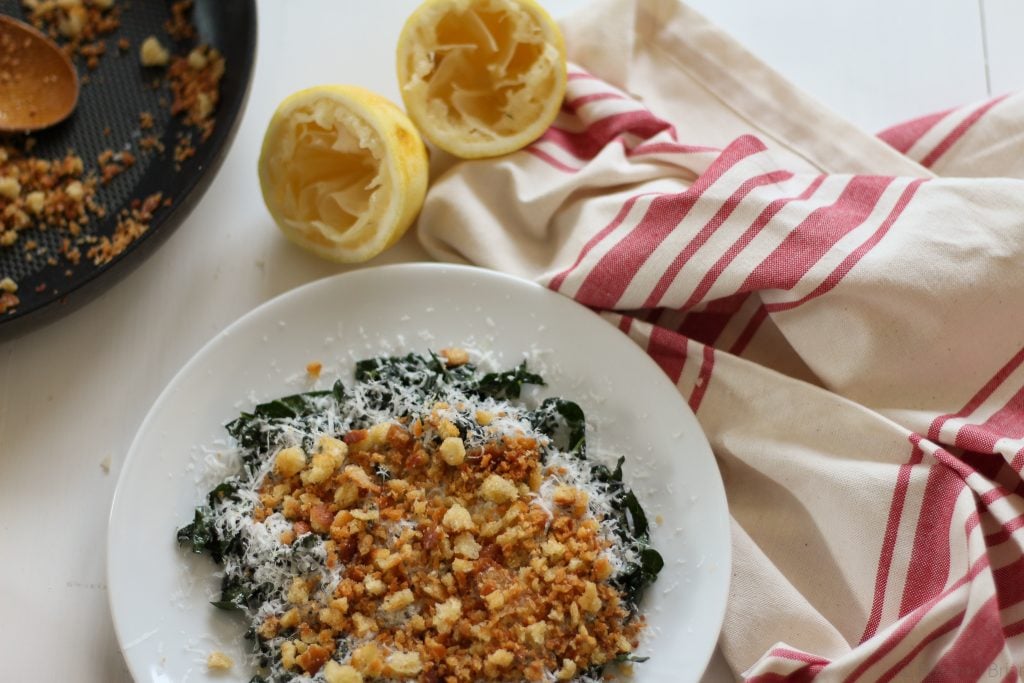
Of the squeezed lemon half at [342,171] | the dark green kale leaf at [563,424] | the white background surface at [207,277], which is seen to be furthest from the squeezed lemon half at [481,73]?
the dark green kale leaf at [563,424]

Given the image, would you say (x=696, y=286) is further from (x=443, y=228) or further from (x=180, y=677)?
(x=180, y=677)

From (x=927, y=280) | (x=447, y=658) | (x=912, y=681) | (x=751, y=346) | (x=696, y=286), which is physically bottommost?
(x=447, y=658)

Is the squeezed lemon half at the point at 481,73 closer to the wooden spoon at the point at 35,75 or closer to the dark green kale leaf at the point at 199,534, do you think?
the wooden spoon at the point at 35,75

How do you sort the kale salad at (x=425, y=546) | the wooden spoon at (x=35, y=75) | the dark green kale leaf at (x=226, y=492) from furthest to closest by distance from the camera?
the wooden spoon at (x=35, y=75)
the dark green kale leaf at (x=226, y=492)
the kale salad at (x=425, y=546)

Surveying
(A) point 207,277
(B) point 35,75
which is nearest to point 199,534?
(A) point 207,277

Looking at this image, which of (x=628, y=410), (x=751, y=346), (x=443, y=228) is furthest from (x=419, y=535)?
(x=751, y=346)

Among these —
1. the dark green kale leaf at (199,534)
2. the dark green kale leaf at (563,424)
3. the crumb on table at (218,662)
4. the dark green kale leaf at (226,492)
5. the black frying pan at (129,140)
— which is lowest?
the crumb on table at (218,662)
